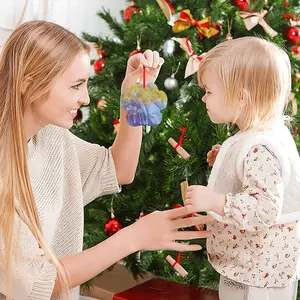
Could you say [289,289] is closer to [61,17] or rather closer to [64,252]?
[64,252]

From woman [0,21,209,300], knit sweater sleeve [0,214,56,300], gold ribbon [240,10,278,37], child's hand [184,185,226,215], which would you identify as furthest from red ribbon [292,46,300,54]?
knit sweater sleeve [0,214,56,300]

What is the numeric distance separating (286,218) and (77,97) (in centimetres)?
60

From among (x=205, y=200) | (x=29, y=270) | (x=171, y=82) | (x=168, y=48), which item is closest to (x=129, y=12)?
(x=168, y=48)

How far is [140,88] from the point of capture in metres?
1.42

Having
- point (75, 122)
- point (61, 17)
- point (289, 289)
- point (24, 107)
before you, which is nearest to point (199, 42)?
point (75, 122)

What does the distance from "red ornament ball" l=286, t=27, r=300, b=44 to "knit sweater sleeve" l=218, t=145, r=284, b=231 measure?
67cm

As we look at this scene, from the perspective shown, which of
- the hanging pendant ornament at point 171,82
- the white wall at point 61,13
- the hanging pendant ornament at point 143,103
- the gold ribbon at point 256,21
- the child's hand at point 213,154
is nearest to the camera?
the hanging pendant ornament at point 143,103

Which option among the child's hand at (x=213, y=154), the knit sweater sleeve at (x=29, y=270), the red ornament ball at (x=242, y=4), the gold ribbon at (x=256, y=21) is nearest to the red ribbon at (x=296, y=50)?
the gold ribbon at (x=256, y=21)

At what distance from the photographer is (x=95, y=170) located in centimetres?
171

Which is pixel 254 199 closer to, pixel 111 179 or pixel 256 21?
pixel 111 179

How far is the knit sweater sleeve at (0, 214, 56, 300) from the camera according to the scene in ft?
4.36

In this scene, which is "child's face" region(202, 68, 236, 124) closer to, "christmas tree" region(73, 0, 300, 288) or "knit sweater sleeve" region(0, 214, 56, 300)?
"christmas tree" region(73, 0, 300, 288)

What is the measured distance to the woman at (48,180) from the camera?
1.33 metres

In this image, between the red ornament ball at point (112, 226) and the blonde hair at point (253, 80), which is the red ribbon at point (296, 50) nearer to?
the blonde hair at point (253, 80)
